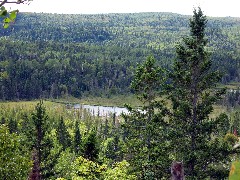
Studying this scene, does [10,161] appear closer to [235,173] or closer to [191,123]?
[191,123]

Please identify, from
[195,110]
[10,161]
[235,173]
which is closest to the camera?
[235,173]

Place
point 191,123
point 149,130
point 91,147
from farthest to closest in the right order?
point 149,130, point 91,147, point 191,123

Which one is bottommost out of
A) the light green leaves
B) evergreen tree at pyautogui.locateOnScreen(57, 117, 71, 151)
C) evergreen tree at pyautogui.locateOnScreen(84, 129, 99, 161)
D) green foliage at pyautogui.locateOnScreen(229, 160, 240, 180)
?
evergreen tree at pyautogui.locateOnScreen(57, 117, 71, 151)

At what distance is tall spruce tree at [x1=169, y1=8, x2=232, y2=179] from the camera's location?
35656 millimetres

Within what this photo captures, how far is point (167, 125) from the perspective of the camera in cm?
3869

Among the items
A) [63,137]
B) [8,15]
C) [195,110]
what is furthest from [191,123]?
[63,137]

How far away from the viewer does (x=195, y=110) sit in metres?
36.6

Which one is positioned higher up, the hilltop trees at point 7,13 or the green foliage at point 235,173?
the hilltop trees at point 7,13

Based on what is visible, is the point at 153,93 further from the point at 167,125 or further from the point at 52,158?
the point at 52,158

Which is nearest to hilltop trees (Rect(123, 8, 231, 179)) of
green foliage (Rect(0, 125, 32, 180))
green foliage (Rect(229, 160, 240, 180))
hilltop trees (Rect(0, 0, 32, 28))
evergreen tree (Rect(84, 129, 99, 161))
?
evergreen tree (Rect(84, 129, 99, 161))

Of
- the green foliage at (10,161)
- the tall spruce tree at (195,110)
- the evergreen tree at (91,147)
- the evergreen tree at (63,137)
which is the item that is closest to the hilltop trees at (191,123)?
the tall spruce tree at (195,110)

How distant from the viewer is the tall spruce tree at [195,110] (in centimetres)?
3566

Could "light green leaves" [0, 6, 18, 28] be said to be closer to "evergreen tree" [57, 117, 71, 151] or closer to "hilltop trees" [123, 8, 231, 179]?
"hilltop trees" [123, 8, 231, 179]

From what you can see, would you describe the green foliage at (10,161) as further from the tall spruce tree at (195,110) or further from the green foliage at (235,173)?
the green foliage at (235,173)
